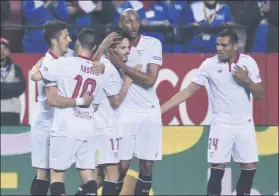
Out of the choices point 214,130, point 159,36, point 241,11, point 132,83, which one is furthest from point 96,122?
point 241,11

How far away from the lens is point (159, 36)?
13.6m

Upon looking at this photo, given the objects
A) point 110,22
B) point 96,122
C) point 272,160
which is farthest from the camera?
point 110,22

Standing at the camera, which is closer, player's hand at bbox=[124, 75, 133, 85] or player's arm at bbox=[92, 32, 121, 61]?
player's arm at bbox=[92, 32, 121, 61]

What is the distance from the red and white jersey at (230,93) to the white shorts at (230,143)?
9 centimetres

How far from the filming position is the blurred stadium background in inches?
527

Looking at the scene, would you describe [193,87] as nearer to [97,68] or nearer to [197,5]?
[97,68]

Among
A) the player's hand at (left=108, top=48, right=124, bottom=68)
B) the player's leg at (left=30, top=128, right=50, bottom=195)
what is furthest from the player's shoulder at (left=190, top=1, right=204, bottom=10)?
the player's leg at (left=30, top=128, right=50, bottom=195)

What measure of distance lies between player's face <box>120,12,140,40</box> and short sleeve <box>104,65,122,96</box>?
1.50 feet

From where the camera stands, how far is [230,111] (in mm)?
11797

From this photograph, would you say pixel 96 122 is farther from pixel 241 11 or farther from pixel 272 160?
pixel 241 11

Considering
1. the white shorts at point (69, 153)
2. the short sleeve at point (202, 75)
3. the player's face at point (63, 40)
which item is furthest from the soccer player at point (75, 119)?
the short sleeve at point (202, 75)

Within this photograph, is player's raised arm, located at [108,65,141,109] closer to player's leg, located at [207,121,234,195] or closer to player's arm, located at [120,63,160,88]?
player's arm, located at [120,63,160,88]

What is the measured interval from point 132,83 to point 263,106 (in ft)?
8.64

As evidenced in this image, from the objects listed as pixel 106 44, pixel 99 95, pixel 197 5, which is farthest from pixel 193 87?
pixel 197 5
